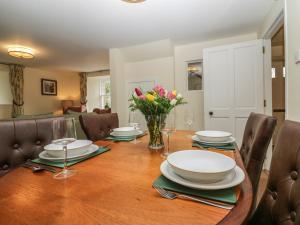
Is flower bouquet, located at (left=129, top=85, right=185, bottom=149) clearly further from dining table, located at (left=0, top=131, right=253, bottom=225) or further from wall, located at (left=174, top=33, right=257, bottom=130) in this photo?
wall, located at (left=174, top=33, right=257, bottom=130)

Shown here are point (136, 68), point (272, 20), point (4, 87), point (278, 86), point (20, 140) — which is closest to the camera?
point (20, 140)

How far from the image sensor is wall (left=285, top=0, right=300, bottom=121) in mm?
1524

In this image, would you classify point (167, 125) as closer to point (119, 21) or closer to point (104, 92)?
point (119, 21)

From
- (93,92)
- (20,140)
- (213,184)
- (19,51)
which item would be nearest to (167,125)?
(213,184)

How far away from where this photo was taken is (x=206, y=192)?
0.55 m

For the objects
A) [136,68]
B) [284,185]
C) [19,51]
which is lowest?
[284,185]

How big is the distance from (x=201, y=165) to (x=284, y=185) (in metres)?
0.30

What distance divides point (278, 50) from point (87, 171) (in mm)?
4568

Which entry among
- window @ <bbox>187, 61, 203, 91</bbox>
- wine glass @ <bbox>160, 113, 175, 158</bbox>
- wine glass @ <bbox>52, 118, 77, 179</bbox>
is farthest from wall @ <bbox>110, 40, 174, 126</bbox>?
wine glass @ <bbox>52, 118, 77, 179</bbox>

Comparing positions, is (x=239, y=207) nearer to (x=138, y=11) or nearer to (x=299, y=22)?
(x=299, y=22)

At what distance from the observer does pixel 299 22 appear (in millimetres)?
1472

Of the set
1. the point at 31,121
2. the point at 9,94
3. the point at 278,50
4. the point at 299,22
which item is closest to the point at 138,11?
the point at 299,22

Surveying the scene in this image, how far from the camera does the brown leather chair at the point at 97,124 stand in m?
1.51

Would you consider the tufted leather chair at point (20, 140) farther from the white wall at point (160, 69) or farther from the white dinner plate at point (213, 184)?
the white wall at point (160, 69)
